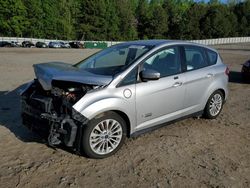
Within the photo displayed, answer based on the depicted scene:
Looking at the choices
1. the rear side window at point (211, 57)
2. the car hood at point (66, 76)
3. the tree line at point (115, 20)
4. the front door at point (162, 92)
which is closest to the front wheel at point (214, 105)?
the rear side window at point (211, 57)

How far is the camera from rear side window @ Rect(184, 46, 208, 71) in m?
5.93

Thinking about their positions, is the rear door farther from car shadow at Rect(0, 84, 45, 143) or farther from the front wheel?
car shadow at Rect(0, 84, 45, 143)

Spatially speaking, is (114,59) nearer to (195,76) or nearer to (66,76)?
(66,76)

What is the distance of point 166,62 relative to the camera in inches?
218

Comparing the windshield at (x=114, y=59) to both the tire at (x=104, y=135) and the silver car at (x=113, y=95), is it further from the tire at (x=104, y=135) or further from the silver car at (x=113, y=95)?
the tire at (x=104, y=135)

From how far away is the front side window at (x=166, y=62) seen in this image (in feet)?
17.4

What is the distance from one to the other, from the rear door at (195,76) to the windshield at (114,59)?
0.94 meters

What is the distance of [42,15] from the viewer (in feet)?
267

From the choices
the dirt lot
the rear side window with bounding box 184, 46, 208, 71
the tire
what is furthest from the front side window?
the dirt lot

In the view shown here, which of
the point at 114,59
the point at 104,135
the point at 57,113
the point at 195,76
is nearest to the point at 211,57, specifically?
the point at 195,76

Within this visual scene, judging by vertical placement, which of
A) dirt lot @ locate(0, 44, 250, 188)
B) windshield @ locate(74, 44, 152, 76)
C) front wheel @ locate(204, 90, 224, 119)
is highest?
windshield @ locate(74, 44, 152, 76)

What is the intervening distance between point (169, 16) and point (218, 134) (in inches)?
4119

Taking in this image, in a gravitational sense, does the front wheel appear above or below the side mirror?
below

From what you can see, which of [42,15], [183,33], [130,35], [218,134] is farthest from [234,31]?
[218,134]
